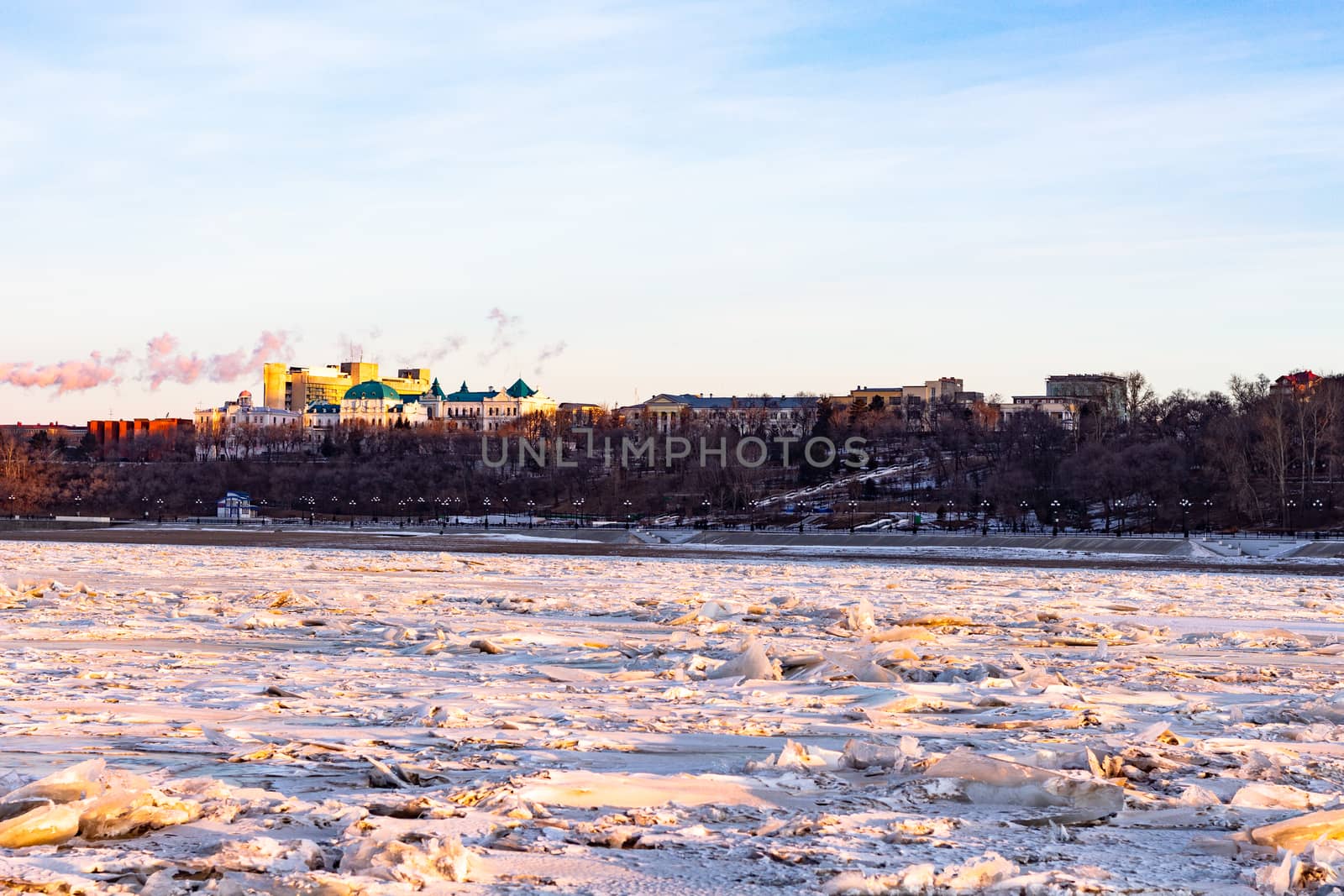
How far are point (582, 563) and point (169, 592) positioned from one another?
62.7ft

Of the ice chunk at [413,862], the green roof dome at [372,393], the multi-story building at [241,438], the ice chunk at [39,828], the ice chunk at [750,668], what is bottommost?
the ice chunk at [750,668]

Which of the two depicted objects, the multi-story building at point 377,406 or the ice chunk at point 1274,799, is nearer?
the ice chunk at point 1274,799

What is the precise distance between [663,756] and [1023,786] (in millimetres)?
2169

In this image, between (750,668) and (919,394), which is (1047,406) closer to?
(919,394)

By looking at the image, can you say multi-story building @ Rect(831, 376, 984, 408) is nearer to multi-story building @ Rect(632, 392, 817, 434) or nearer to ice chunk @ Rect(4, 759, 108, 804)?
multi-story building @ Rect(632, 392, 817, 434)

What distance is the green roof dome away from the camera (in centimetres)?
19438

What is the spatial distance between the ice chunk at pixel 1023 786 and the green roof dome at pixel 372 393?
191578 millimetres

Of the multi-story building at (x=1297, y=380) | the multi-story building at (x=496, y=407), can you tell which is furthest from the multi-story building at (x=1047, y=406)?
the multi-story building at (x=496, y=407)

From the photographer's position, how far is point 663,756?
812 cm

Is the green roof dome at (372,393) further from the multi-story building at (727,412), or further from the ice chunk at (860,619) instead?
the ice chunk at (860,619)

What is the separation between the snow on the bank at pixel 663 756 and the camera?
18.7 ft

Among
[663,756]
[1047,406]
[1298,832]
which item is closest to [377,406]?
[1047,406]

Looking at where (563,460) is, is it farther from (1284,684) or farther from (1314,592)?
(1284,684)

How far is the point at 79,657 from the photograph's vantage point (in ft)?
42.1
